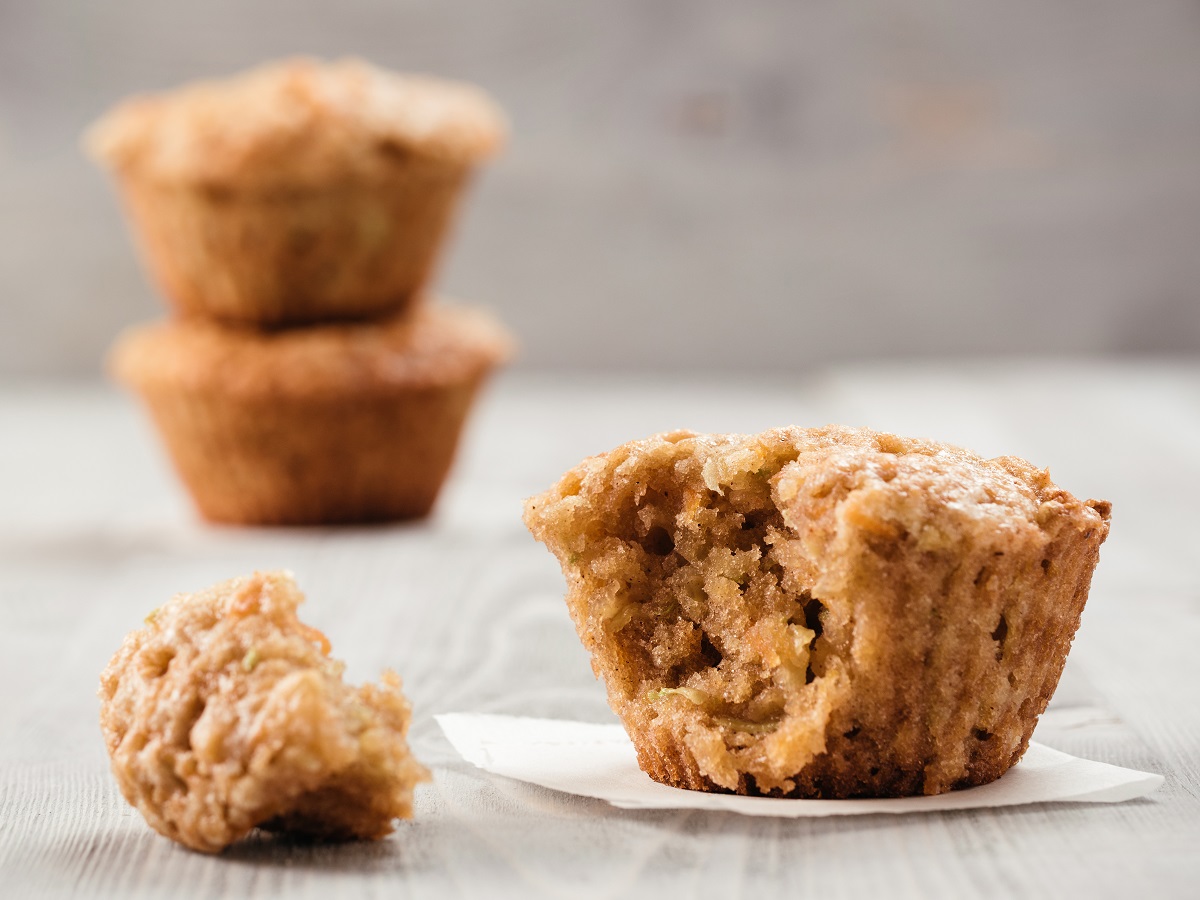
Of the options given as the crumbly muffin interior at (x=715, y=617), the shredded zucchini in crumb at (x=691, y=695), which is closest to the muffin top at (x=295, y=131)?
the crumbly muffin interior at (x=715, y=617)

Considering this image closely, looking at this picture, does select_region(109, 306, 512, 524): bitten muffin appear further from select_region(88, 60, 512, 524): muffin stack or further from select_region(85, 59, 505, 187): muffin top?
select_region(85, 59, 505, 187): muffin top

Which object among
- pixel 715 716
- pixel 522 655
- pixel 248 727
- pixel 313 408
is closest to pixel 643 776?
pixel 715 716

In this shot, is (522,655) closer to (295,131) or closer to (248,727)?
(248,727)

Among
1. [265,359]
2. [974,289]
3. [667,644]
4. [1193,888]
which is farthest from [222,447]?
[974,289]

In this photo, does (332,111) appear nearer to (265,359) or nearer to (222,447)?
(265,359)

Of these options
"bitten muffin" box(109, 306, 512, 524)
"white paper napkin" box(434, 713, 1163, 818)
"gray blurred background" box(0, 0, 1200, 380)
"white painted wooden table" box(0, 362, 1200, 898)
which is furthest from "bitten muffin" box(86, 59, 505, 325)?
"gray blurred background" box(0, 0, 1200, 380)

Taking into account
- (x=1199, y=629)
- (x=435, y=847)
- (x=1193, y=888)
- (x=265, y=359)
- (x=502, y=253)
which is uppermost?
(x=1193, y=888)
